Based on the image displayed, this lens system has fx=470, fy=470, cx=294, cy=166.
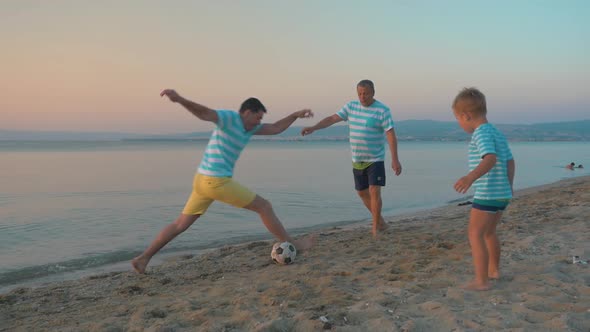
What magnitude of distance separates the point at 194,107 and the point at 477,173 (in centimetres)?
243

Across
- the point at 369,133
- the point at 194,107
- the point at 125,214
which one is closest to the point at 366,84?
the point at 369,133

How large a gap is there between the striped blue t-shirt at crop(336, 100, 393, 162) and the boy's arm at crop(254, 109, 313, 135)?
1.41m

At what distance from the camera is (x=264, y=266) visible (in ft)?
18.3

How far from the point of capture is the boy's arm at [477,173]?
11.3 feet

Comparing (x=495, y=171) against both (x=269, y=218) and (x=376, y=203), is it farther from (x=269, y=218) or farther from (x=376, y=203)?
(x=376, y=203)

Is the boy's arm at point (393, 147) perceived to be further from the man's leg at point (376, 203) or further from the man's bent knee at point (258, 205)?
the man's bent knee at point (258, 205)

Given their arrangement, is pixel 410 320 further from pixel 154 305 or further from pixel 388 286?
pixel 154 305

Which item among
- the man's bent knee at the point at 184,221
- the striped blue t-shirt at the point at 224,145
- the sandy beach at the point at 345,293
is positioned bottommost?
the sandy beach at the point at 345,293

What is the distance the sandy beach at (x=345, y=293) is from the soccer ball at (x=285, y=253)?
10cm

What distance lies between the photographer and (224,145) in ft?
15.1

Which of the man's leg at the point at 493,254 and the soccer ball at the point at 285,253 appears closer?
the man's leg at the point at 493,254

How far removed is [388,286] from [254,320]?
1316 mm

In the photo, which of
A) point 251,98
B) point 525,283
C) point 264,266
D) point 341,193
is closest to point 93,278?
point 264,266

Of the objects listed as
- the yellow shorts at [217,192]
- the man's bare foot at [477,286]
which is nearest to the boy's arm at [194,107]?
the yellow shorts at [217,192]
